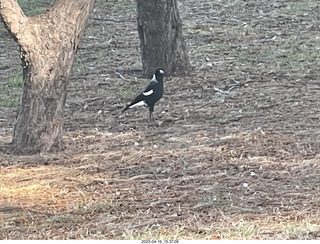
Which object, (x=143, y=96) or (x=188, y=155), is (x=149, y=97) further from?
(x=188, y=155)

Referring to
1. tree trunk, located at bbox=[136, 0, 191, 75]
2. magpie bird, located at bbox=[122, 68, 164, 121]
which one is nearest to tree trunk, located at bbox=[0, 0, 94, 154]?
magpie bird, located at bbox=[122, 68, 164, 121]

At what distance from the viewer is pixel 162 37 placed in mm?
9797

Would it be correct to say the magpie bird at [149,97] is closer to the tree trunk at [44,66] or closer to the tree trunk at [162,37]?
the tree trunk at [44,66]

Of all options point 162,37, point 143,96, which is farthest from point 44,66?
point 162,37

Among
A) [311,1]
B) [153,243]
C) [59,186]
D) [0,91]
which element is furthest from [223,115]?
[311,1]

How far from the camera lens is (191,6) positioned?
14.8 metres

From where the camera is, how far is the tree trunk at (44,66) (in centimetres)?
641

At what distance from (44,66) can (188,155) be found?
54.2 inches

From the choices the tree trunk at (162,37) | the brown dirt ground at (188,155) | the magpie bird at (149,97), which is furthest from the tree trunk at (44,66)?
the tree trunk at (162,37)

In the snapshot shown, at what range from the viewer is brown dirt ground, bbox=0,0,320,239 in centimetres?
473

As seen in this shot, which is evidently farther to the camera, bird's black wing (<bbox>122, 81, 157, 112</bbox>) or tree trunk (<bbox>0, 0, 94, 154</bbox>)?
bird's black wing (<bbox>122, 81, 157, 112</bbox>)

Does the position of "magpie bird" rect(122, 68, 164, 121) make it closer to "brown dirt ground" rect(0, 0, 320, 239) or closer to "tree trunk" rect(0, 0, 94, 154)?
"brown dirt ground" rect(0, 0, 320, 239)

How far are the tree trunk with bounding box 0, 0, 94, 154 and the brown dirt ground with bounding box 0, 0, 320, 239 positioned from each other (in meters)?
0.20

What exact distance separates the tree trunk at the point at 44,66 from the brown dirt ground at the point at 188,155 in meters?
0.20
